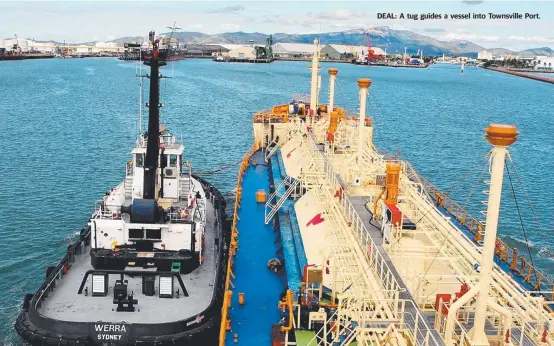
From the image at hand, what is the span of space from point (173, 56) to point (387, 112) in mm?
88612

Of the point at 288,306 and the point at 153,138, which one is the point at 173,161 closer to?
the point at 153,138

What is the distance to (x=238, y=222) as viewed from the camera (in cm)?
3164

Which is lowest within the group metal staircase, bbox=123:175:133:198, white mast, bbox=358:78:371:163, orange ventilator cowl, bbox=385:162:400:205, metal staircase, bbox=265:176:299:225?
metal staircase, bbox=265:176:299:225

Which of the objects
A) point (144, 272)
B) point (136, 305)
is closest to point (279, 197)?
point (144, 272)

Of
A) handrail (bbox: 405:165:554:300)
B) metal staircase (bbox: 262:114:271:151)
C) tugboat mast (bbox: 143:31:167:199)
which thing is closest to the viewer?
tugboat mast (bbox: 143:31:167:199)

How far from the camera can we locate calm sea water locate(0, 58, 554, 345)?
39.7 meters

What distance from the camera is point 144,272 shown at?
2208 centimetres

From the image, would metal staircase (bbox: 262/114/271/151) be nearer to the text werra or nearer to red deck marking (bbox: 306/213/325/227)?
red deck marking (bbox: 306/213/325/227)

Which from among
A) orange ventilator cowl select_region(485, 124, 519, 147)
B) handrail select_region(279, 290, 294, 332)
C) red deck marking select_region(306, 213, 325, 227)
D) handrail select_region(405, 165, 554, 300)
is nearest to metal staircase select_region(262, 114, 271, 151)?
handrail select_region(405, 165, 554, 300)

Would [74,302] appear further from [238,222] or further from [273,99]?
[273,99]

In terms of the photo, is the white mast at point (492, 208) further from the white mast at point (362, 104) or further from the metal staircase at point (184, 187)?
the metal staircase at point (184, 187)

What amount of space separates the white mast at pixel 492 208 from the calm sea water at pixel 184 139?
888 inches

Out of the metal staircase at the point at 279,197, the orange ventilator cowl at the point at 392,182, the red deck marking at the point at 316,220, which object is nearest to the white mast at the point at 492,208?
the orange ventilator cowl at the point at 392,182

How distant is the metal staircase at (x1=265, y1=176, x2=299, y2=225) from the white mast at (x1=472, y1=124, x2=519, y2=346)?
1831 centimetres
